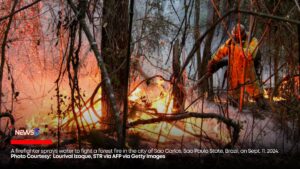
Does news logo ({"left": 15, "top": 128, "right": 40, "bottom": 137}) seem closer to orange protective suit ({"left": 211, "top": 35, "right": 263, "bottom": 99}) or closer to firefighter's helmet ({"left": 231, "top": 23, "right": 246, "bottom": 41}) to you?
firefighter's helmet ({"left": 231, "top": 23, "right": 246, "bottom": 41})

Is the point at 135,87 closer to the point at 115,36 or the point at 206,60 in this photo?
the point at 115,36

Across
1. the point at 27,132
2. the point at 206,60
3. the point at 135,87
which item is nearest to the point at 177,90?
the point at 135,87

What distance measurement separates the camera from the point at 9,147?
417 cm

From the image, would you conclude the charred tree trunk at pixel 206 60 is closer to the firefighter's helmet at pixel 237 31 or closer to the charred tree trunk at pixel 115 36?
the firefighter's helmet at pixel 237 31

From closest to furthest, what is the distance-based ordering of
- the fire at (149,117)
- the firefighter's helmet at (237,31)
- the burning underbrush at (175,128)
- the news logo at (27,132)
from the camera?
the firefighter's helmet at (237,31) → the news logo at (27,132) → the burning underbrush at (175,128) → the fire at (149,117)

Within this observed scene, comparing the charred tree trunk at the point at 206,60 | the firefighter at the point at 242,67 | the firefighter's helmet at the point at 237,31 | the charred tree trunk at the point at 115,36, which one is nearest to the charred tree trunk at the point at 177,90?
the charred tree trunk at the point at 206,60

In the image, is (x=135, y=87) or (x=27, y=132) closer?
(x=27, y=132)

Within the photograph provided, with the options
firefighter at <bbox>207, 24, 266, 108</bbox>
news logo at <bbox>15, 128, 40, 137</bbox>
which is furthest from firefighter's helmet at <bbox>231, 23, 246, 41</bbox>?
news logo at <bbox>15, 128, 40, 137</bbox>

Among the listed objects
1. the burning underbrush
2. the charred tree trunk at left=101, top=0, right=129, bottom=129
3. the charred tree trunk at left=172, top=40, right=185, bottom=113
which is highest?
the charred tree trunk at left=101, top=0, right=129, bottom=129

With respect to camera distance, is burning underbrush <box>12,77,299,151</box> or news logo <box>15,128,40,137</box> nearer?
news logo <box>15,128,40,137</box>

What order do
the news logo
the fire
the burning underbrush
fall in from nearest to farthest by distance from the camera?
the news logo
the burning underbrush
the fire

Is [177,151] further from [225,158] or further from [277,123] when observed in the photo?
[277,123]

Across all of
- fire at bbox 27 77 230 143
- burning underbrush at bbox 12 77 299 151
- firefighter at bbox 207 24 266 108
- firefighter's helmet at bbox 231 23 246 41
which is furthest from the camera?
firefighter at bbox 207 24 266 108

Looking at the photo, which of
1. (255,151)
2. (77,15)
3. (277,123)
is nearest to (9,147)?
(77,15)
